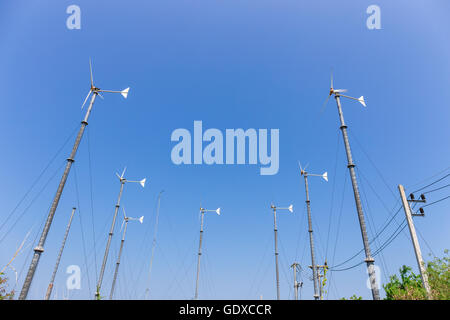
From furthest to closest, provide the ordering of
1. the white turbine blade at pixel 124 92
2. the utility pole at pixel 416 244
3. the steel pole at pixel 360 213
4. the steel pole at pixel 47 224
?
the white turbine blade at pixel 124 92 → the utility pole at pixel 416 244 → the steel pole at pixel 47 224 → the steel pole at pixel 360 213

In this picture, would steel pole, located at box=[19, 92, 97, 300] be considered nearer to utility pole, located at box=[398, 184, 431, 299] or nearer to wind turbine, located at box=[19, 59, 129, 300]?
wind turbine, located at box=[19, 59, 129, 300]

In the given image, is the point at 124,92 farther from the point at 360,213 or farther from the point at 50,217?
the point at 360,213

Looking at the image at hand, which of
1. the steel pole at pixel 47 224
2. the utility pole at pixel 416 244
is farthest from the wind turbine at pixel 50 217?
the utility pole at pixel 416 244

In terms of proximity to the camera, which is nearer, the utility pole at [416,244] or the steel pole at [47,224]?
the steel pole at [47,224]

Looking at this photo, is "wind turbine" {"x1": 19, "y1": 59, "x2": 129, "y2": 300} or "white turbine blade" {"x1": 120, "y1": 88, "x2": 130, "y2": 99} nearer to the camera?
"wind turbine" {"x1": 19, "y1": 59, "x2": 129, "y2": 300}

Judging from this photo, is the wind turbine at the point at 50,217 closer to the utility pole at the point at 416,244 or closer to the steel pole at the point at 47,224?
the steel pole at the point at 47,224

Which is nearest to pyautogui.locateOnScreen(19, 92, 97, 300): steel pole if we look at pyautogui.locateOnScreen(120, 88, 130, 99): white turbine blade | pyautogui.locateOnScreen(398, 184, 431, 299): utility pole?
pyautogui.locateOnScreen(120, 88, 130, 99): white turbine blade

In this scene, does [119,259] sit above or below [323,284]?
above
